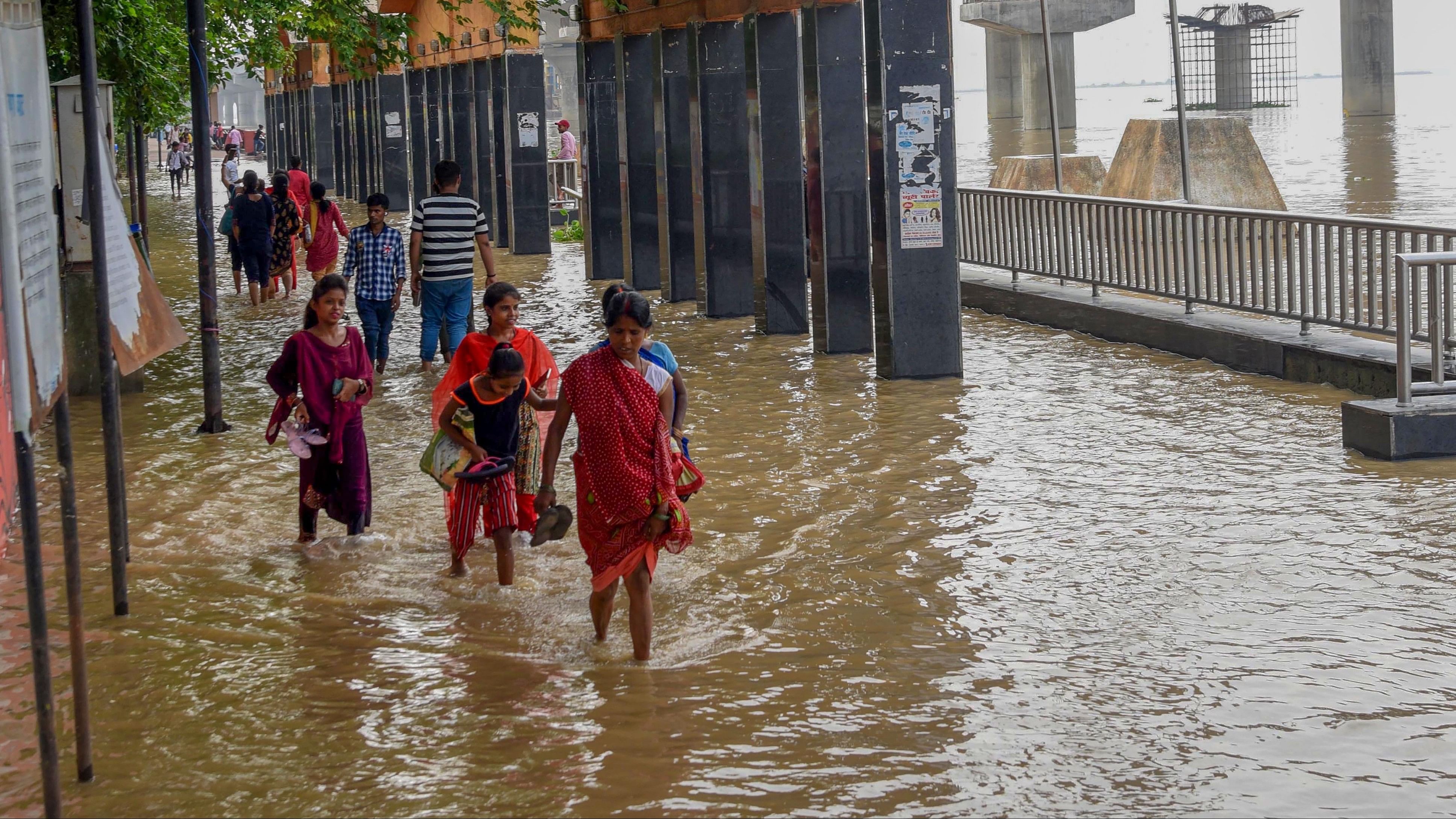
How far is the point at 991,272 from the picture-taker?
55.1 feet

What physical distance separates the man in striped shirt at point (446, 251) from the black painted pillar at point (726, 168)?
162 inches

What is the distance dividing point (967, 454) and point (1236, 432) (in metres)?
1.66

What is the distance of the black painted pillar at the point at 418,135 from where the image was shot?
1342 inches

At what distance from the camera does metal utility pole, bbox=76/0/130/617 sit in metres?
5.79

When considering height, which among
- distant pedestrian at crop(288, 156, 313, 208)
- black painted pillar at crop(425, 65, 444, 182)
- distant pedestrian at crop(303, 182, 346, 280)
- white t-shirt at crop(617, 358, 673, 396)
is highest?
black painted pillar at crop(425, 65, 444, 182)

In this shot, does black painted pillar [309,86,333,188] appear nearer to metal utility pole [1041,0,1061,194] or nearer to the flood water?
metal utility pole [1041,0,1061,194]

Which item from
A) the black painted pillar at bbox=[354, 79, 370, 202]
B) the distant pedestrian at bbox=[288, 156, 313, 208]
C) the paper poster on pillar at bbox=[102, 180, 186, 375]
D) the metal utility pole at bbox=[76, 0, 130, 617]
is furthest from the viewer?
the black painted pillar at bbox=[354, 79, 370, 202]

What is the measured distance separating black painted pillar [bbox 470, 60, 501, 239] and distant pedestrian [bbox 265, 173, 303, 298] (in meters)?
8.30

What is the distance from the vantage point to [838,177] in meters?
13.8

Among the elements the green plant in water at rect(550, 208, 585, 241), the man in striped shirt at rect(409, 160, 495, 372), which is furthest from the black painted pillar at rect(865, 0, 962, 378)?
the green plant in water at rect(550, 208, 585, 241)

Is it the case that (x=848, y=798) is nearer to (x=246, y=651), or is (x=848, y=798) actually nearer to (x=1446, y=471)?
(x=246, y=651)

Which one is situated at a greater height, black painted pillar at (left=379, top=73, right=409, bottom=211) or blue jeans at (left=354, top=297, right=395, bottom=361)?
black painted pillar at (left=379, top=73, right=409, bottom=211)

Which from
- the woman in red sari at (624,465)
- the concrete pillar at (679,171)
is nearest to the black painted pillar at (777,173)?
the concrete pillar at (679,171)

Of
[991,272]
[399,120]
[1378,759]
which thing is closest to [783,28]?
[991,272]
